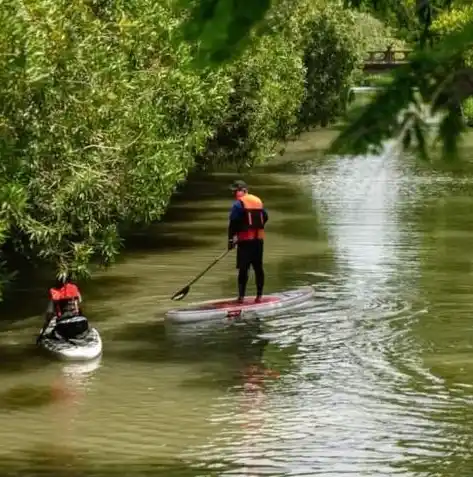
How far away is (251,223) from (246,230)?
0.41 feet

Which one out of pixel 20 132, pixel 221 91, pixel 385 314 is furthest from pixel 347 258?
pixel 20 132

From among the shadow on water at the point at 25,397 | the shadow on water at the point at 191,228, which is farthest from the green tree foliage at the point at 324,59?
the shadow on water at the point at 25,397

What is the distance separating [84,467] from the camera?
31.2ft

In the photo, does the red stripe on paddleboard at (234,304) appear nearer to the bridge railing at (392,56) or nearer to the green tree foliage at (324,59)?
the bridge railing at (392,56)

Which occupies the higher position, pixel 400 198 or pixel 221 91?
pixel 221 91

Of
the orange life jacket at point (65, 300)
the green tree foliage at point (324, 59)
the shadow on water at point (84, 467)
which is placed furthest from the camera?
the green tree foliage at point (324, 59)

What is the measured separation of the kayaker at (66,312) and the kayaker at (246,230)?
2820 mm

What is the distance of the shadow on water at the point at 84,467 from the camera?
9297mm

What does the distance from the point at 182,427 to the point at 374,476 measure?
2.21 metres

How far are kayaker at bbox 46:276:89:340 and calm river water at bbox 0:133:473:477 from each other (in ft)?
1.50

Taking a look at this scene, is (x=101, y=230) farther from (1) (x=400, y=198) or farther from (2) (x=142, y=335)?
(1) (x=400, y=198)

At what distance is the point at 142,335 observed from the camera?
1509 cm

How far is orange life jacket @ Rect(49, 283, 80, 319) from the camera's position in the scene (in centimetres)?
1386

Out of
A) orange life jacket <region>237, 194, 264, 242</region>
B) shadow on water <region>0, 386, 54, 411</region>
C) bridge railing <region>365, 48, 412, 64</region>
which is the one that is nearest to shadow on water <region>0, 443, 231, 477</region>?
shadow on water <region>0, 386, 54, 411</region>
